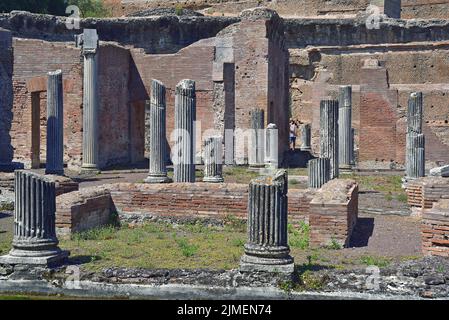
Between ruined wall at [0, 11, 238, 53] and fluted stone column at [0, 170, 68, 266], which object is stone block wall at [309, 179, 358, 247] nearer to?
fluted stone column at [0, 170, 68, 266]

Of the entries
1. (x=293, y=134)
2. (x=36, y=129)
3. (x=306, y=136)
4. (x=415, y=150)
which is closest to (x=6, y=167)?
(x=36, y=129)

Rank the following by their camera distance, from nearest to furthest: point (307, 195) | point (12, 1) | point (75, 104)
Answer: point (307, 195) < point (75, 104) < point (12, 1)

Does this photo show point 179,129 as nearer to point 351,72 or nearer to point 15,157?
point 15,157

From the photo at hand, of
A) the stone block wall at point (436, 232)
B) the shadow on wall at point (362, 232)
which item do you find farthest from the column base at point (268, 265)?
the shadow on wall at point (362, 232)

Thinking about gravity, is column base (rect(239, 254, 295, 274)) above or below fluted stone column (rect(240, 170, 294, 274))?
below

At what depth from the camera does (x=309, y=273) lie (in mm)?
8344

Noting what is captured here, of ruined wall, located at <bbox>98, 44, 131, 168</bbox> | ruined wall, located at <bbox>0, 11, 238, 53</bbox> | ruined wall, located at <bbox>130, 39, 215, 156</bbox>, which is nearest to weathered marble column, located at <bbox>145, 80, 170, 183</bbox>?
ruined wall, located at <bbox>98, 44, 131, 168</bbox>

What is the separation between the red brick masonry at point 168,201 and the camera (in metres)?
12.3

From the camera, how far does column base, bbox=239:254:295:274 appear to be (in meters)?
8.27

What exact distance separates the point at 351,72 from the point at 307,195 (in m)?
20.4

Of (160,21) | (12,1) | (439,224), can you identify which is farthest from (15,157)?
(439,224)

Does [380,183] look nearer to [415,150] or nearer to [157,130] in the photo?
[415,150]

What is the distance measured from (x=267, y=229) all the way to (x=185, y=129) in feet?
25.4

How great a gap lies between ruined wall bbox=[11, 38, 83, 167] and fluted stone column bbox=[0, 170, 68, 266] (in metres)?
14.4
